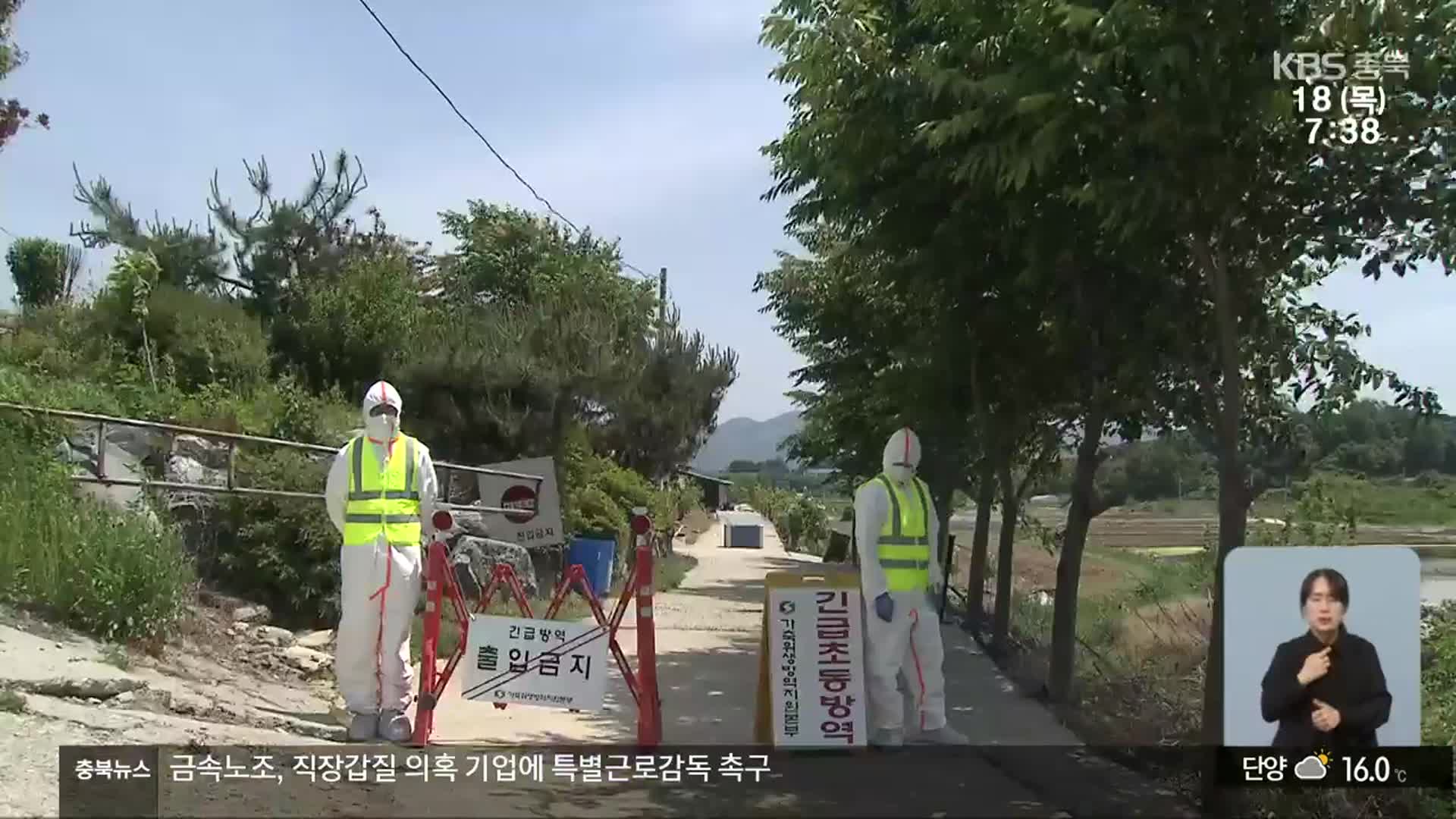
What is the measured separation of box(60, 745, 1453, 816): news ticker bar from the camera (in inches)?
207

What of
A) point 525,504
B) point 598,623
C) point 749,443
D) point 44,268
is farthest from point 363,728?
point 749,443

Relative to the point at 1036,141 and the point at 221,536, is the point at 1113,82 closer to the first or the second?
the point at 1036,141

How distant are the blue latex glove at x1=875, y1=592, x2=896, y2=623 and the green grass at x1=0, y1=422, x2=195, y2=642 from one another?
461cm

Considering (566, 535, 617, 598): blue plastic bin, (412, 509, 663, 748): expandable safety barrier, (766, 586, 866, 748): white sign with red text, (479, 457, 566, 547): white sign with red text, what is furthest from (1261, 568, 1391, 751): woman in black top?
(566, 535, 617, 598): blue plastic bin

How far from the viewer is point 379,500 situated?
709 centimetres

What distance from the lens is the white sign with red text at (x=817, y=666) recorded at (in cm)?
723

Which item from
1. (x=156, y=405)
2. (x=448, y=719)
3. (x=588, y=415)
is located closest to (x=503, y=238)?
(x=588, y=415)

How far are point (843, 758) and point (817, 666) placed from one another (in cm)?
55

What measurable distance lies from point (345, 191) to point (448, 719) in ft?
44.6

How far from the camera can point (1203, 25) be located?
574 centimetres

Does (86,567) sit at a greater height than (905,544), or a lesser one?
lesser

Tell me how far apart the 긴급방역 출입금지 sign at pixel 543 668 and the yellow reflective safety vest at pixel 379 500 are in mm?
764

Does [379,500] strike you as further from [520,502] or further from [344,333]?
[344,333]

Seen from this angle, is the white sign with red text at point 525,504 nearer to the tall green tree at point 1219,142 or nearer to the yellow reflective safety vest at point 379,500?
the yellow reflective safety vest at point 379,500
